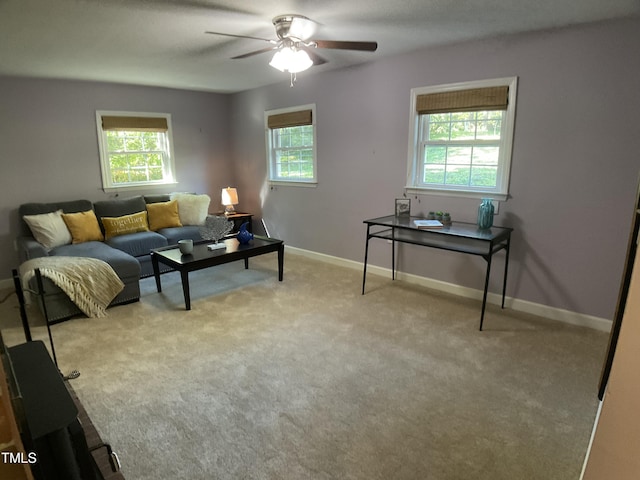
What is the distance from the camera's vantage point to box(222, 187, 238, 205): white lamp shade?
5641 millimetres

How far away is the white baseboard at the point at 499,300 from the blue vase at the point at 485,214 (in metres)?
0.74

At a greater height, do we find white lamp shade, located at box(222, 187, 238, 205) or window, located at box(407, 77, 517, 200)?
window, located at box(407, 77, 517, 200)

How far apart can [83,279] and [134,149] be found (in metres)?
2.54

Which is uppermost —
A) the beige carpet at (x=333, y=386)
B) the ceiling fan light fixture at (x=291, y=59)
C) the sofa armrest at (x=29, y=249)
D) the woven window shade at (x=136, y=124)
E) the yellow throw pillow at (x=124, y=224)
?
the ceiling fan light fixture at (x=291, y=59)

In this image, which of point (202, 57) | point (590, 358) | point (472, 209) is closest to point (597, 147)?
point (472, 209)

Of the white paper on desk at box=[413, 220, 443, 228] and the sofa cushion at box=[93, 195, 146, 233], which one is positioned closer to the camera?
the white paper on desk at box=[413, 220, 443, 228]

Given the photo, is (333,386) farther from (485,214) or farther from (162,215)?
(162,215)

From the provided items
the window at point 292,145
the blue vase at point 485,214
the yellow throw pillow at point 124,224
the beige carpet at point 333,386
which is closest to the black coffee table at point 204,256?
the beige carpet at point 333,386

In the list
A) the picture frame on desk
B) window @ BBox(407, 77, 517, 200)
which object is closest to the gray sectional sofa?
the picture frame on desk

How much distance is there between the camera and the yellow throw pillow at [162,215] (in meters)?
4.90

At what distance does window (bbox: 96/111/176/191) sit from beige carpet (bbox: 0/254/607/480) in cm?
212

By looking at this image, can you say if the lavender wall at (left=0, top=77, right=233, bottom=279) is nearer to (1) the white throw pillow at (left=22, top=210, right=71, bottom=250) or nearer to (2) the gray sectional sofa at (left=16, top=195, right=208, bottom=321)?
(2) the gray sectional sofa at (left=16, top=195, right=208, bottom=321)

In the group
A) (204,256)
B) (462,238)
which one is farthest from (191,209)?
(462,238)

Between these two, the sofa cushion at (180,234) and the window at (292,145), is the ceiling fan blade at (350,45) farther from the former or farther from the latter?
the sofa cushion at (180,234)
